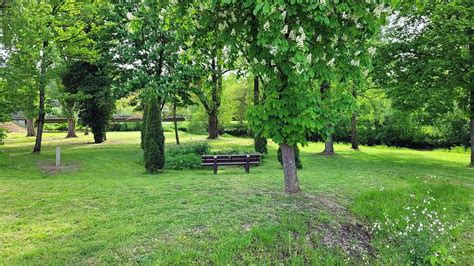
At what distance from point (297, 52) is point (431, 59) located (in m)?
12.8

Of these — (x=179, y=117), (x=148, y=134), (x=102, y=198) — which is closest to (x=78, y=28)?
(x=148, y=134)

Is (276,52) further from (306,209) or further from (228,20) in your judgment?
(306,209)

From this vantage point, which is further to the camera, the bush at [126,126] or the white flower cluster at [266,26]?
the bush at [126,126]

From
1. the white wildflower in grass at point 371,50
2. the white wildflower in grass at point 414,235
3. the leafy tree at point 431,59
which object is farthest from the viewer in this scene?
the leafy tree at point 431,59

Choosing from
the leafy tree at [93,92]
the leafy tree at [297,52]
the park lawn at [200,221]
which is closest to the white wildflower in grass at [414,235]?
the park lawn at [200,221]

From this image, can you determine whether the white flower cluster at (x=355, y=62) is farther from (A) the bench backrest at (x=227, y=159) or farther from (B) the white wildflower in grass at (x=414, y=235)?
(A) the bench backrest at (x=227, y=159)

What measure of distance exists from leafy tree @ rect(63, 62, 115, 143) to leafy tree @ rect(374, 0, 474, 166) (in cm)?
1594

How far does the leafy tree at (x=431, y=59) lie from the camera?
543 inches

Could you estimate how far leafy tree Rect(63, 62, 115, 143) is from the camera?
2197 cm

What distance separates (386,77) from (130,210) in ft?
46.0

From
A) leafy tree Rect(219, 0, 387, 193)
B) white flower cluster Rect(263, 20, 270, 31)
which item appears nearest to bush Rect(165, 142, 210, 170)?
leafy tree Rect(219, 0, 387, 193)

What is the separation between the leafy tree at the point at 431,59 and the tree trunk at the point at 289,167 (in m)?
9.37

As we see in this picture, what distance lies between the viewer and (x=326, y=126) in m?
6.01

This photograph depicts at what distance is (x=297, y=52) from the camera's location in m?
4.68
